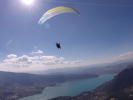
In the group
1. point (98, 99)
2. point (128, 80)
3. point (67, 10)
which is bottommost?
point (98, 99)

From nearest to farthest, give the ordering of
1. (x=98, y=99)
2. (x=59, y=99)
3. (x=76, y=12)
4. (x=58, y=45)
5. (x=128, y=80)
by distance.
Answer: (x=58, y=45), (x=76, y=12), (x=98, y=99), (x=59, y=99), (x=128, y=80)

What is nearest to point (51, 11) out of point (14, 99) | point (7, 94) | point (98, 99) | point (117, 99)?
point (117, 99)

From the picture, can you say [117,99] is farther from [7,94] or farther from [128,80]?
[7,94]

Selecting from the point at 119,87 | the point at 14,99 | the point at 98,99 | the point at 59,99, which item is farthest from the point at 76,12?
the point at 14,99

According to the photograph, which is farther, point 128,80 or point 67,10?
point 128,80

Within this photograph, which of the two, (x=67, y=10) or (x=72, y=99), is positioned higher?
(x=67, y=10)

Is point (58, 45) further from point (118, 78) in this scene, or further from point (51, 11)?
point (118, 78)

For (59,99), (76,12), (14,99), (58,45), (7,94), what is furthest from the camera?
(7,94)

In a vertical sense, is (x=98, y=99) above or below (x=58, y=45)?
below

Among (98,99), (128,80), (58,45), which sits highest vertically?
(58,45)
